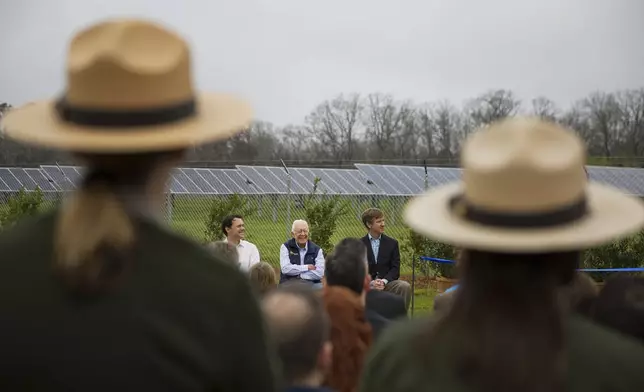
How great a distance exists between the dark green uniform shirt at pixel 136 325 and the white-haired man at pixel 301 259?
750 cm

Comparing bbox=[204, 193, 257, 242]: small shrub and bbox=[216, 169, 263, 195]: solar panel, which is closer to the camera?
bbox=[204, 193, 257, 242]: small shrub

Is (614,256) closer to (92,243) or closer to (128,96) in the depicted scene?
(128,96)

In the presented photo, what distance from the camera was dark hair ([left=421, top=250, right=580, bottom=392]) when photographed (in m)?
1.76

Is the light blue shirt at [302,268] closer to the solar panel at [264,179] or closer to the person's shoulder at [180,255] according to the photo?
the person's shoulder at [180,255]

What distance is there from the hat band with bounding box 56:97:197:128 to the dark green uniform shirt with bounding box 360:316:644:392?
780 mm

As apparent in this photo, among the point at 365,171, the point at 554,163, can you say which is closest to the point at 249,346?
the point at 554,163

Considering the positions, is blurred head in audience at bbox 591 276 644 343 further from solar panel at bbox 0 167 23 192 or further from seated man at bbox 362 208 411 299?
solar panel at bbox 0 167 23 192

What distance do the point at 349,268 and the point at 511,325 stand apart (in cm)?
265

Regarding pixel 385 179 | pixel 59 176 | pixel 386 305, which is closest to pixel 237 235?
pixel 386 305

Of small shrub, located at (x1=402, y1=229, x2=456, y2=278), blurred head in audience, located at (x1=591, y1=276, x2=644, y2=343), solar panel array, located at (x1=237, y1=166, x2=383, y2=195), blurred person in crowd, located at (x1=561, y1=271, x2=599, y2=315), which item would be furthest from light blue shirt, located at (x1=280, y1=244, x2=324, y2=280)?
solar panel array, located at (x1=237, y1=166, x2=383, y2=195)

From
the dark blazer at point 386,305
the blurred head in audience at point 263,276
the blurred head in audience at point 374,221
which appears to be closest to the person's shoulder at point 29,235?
the dark blazer at point 386,305

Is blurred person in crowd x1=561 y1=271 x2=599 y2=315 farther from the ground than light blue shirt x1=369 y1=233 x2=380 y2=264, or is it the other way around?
blurred person in crowd x1=561 y1=271 x2=599 y2=315

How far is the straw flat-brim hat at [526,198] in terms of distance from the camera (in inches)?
69.9

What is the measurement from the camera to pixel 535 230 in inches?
70.7
